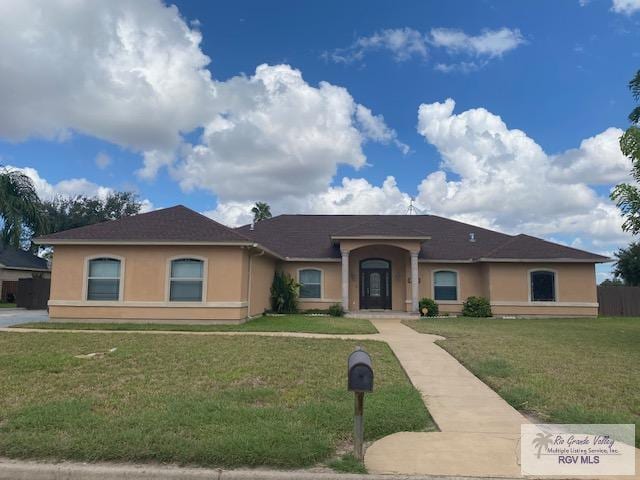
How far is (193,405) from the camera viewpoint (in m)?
5.78

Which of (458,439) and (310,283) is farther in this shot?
(310,283)

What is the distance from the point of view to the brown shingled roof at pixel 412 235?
21.3 metres

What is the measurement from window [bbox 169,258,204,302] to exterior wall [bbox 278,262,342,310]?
6.84m

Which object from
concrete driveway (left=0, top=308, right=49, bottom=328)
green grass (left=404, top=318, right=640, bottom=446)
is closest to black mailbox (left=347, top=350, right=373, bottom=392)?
green grass (left=404, top=318, right=640, bottom=446)

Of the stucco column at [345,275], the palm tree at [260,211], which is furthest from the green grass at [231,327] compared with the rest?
the palm tree at [260,211]

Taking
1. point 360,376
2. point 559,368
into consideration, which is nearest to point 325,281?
point 559,368

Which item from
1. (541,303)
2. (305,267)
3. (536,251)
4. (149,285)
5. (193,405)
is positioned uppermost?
(536,251)

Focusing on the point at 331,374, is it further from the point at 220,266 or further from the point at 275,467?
the point at 220,266

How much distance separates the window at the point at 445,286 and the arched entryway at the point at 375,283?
218cm

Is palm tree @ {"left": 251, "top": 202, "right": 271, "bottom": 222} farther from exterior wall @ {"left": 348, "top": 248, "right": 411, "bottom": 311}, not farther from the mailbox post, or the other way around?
the mailbox post

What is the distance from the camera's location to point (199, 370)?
318 inches

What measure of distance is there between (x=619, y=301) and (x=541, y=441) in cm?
2169

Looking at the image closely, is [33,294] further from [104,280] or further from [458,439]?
[458,439]

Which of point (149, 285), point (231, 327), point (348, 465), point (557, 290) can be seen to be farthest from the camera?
point (557, 290)
